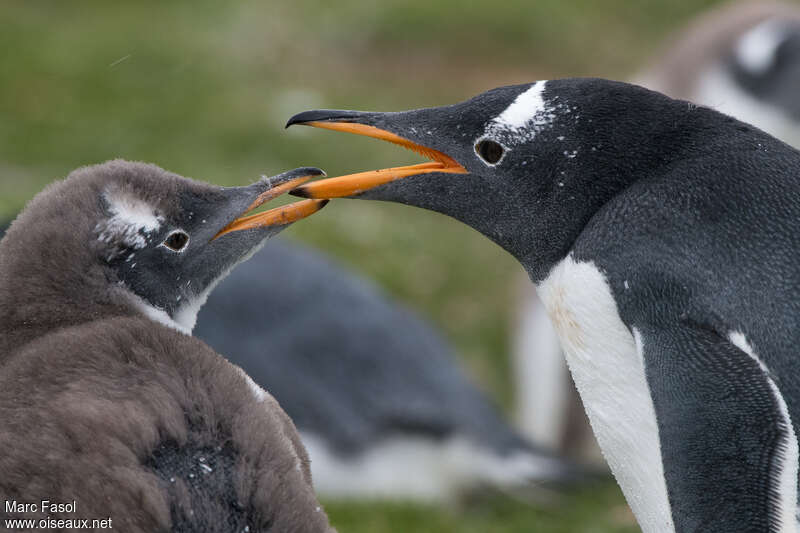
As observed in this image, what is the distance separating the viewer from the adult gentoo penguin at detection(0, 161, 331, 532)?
216cm

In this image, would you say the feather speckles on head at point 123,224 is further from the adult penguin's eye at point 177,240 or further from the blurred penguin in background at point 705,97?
the blurred penguin in background at point 705,97

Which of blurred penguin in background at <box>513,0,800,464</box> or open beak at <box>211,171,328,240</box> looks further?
blurred penguin in background at <box>513,0,800,464</box>

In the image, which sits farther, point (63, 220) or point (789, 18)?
point (789, 18)

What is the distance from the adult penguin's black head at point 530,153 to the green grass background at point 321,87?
2.64 m

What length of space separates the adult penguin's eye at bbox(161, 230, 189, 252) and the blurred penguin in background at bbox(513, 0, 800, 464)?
503 cm

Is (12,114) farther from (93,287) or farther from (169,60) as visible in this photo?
(93,287)

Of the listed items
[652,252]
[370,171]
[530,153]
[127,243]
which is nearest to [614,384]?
[652,252]

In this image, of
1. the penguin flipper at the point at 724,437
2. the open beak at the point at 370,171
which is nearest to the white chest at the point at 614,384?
the penguin flipper at the point at 724,437

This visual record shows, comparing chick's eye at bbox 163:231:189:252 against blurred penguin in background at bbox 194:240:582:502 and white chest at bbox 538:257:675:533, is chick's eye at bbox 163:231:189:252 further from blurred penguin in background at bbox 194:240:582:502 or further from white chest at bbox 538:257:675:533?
blurred penguin in background at bbox 194:240:582:502

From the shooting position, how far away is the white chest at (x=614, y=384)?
2684mm

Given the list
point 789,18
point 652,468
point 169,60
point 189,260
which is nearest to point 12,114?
point 169,60

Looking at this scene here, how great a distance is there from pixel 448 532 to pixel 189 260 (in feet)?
7.54

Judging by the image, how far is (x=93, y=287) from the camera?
264cm

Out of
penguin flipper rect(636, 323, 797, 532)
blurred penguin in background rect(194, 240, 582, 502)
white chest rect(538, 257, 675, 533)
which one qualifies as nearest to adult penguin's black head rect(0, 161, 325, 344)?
white chest rect(538, 257, 675, 533)
